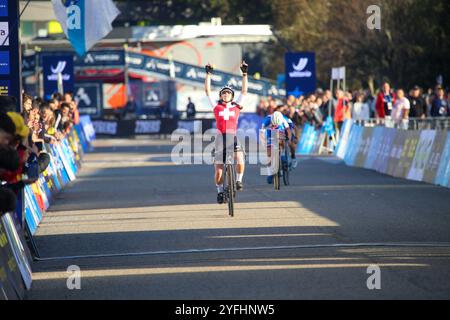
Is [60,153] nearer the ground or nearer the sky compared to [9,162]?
nearer the ground

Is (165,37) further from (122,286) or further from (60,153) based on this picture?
(122,286)

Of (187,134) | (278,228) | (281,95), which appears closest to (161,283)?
(278,228)

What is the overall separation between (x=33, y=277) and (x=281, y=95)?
53.4m

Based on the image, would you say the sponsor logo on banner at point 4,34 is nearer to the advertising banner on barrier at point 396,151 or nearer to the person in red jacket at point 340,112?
the advertising banner on barrier at point 396,151

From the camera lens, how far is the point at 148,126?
58062 millimetres

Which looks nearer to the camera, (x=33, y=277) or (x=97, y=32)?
(x=33, y=277)

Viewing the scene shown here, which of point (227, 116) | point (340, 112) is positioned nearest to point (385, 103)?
point (340, 112)

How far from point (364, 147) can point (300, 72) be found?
40.0ft

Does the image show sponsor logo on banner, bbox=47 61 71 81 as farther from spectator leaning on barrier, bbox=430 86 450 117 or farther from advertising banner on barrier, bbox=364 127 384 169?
advertising banner on barrier, bbox=364 127 384 169

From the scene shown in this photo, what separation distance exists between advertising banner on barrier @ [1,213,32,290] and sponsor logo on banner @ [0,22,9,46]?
363 centimetres

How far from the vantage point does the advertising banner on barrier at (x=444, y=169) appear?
22688mm

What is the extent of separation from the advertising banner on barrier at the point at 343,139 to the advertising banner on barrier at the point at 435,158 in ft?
40.2

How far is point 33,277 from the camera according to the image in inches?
484
